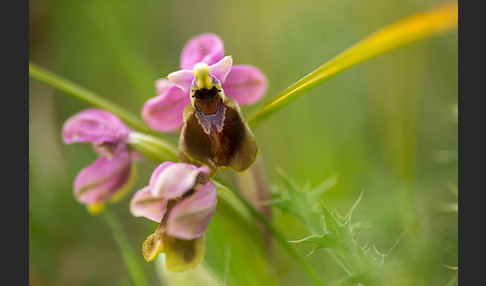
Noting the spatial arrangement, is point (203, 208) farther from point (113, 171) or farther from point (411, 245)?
point (411, 245)

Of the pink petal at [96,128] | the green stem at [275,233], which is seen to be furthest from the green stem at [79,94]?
the green stem at [275,233]

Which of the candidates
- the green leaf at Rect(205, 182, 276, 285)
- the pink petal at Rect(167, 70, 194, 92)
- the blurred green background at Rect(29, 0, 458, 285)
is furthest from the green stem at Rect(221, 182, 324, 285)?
the pink petal at Rect(167, 70, 194, 92)

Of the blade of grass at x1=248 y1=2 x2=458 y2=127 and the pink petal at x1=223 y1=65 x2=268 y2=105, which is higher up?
the blade of grass at x1=248 y1=2 x2=458 y2=127

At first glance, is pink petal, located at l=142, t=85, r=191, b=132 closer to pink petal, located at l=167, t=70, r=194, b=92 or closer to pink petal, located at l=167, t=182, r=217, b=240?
pink petal, located at l=167, t=70, r=194, b=92

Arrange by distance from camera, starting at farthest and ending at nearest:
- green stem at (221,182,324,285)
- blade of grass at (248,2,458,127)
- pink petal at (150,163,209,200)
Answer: green stem at (221,182,324,285) → pink petal at (150,163,209,200) → blade of grass at (248,2,458,127)

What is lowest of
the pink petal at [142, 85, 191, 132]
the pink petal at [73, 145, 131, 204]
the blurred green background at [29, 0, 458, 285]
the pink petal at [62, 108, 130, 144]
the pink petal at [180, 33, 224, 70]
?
the blurred green background at [29, 0, 458, 285]

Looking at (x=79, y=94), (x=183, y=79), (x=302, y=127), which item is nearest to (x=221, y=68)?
(x=183, y=79)

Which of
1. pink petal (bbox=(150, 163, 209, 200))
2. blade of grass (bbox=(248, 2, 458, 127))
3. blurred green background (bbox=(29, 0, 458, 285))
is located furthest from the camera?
blurred green background (bbox=(29, 0, 458, 285))

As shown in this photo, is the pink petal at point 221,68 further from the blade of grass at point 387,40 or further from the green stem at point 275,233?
the green stem at point 275,233

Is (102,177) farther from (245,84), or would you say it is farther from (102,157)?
(245,84)
